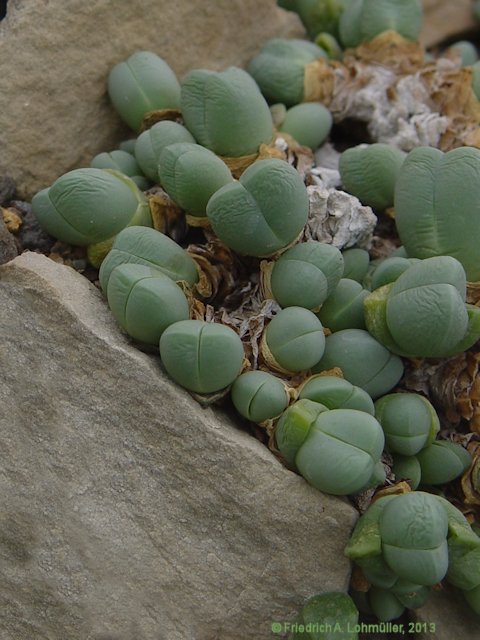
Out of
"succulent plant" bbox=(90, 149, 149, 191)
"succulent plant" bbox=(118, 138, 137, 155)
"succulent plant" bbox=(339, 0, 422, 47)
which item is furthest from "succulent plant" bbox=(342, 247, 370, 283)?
"succulent plant" bbox=(339, 0, 422, 47)

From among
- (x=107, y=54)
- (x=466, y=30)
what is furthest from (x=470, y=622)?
(x=466, y=30)

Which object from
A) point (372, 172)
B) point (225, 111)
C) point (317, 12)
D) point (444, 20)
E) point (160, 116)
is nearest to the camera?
point (225, 111)

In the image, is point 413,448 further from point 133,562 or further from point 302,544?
point 133,562

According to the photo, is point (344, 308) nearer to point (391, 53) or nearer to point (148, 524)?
point (148, 524)

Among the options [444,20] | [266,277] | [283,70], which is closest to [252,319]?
[266,277]

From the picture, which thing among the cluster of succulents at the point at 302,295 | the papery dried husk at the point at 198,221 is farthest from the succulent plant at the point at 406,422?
the papery dried husk at the point at 198,221
